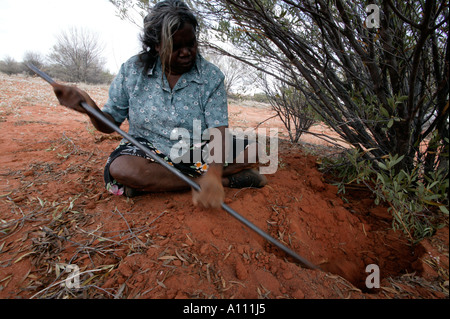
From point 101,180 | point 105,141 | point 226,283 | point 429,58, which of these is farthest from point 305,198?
point 105,141

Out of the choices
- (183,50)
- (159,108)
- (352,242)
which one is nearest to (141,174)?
(159,108)

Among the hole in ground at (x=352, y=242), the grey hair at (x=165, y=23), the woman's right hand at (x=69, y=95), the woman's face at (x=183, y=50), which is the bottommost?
the hole in ground at (x=352, y=242)

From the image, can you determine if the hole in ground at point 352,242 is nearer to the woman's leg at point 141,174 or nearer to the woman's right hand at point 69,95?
the woman's leg at point 141,174

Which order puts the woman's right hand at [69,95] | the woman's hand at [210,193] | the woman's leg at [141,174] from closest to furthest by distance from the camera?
the woman's hand at [210,193] → the woman's right hand at [69,95] → the woman's leg at [141,174]

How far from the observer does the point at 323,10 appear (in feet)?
4.50

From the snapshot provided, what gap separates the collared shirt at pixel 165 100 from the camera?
1.78m

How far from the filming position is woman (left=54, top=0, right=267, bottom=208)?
1.66 metres

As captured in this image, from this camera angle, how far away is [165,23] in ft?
4.87

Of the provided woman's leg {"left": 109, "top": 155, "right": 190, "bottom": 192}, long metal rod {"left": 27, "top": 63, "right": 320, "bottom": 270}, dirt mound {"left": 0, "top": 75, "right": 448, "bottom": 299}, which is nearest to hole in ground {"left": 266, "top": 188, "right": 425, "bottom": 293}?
dirt mound {"left": 0, "top": 75, "right": 448, "bottom": 299}

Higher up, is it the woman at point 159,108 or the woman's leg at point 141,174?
the woman at point 159,108

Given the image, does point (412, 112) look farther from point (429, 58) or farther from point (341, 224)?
point (341, 224)

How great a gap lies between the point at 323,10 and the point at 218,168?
3.77ft

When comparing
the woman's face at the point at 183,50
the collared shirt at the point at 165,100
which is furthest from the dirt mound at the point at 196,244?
the woman's face at the point at 183,50

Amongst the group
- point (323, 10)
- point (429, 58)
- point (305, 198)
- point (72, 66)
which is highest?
point (72, 66)
